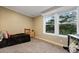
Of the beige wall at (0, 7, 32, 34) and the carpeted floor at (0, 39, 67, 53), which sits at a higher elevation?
the beige wall at (0, 7, 32, 34)

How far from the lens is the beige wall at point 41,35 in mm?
4249

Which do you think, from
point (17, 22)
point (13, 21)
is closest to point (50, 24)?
point (17, 22)

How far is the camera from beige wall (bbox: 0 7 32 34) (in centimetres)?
637

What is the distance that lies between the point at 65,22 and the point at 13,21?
3994mm

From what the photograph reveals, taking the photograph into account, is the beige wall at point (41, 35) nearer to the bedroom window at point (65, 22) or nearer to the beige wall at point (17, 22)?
the beige wall at point (17, 22)

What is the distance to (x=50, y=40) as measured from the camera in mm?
5195

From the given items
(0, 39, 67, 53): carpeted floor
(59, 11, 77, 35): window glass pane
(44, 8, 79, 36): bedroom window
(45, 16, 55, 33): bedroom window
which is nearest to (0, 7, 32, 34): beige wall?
(45, 16, 55, 33): bedroom window

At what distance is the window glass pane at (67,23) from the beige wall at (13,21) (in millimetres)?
3083

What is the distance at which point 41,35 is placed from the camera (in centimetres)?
618

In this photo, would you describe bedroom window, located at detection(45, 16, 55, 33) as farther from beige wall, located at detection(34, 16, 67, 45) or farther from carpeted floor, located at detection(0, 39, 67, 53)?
carpeted floor, located at detection(0, 39, 67, 53)

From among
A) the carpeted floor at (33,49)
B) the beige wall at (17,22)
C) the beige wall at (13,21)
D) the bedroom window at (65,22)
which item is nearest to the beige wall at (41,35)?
the beige wall at (17,22)

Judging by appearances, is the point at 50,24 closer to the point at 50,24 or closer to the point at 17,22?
the point at 50,24

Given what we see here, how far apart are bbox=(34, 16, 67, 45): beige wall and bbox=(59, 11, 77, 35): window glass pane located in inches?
14.4

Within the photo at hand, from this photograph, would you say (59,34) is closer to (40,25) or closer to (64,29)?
(64,29)
